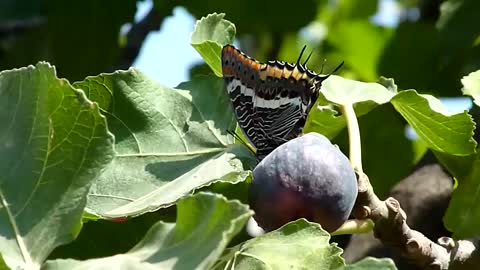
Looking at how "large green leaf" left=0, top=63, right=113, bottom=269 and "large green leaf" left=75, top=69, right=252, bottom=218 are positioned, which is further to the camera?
"large green leaf" left=75, top=69, right=252, bottom=218

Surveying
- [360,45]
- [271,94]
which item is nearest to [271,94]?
[271,94]

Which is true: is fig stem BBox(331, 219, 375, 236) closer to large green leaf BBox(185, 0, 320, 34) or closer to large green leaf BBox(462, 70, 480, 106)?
large green leaf BBox(462, 70, 480, 106)

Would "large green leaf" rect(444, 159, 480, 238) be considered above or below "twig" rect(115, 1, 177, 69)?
above

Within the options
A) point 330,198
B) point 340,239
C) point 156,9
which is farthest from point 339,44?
A: point 330,198

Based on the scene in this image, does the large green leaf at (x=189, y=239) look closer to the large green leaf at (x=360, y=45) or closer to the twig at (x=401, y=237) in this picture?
the twig at (x=401, y=237)

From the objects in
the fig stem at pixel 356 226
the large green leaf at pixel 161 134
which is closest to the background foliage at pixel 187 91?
the large green leaf at pixel 161 134

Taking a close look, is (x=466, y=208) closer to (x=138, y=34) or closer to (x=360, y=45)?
(x=138, y=34)

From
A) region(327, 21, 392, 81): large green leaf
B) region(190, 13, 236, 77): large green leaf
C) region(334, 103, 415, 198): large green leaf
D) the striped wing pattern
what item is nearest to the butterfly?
the striped wing pattern
